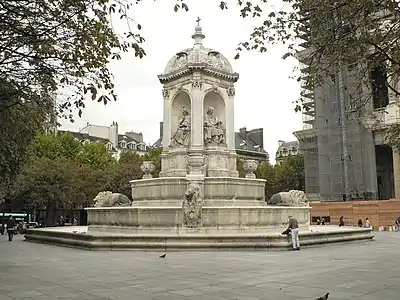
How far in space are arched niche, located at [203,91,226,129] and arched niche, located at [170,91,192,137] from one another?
36.5 inches

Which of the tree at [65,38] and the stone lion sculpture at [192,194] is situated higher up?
the tree at [65,38]

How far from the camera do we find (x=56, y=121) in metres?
12.0

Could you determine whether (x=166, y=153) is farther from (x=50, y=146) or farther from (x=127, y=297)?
(x=50, y=146)

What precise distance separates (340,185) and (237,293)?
36.0 meters

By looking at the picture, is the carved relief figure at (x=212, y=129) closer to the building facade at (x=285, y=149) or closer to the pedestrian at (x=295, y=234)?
the pedestrian at (x=295, y=234)

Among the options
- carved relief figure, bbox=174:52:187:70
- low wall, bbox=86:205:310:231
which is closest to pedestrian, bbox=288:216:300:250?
low wall, bbox=86:205:310:231

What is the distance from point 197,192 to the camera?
16984mm

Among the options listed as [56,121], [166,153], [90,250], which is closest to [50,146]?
[166,153]

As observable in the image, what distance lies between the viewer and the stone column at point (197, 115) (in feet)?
72.2

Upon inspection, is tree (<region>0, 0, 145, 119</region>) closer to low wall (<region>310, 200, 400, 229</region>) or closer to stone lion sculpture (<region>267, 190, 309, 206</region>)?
stone lion sculpture (<region>267, 190, 309, 206</region>)

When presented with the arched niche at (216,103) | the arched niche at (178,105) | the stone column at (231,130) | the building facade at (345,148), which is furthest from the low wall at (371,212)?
the arched niche at (178,105)

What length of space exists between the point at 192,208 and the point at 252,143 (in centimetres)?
8395

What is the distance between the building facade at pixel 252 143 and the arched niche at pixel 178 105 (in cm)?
6783

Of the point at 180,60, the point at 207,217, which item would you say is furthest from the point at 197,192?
the point at 180,60
